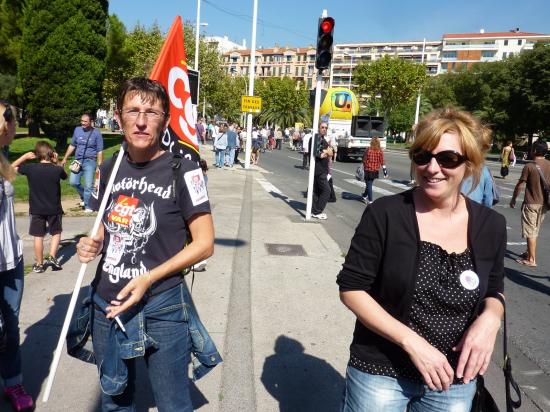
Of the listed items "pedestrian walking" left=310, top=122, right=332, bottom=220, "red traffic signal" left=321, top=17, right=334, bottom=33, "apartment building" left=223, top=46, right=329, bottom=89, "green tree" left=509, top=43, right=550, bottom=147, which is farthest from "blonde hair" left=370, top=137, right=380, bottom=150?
"apartment building" left=223, top=46, right=329, bottom=89

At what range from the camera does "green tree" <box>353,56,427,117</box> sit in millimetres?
55156

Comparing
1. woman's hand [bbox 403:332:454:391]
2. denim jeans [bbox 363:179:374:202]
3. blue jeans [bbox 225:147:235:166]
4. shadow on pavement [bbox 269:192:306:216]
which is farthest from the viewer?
blue jeans [bbox 225:147:235:166]

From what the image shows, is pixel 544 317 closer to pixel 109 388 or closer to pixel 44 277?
pixel 109 388

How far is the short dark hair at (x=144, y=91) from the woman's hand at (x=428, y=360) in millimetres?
1474

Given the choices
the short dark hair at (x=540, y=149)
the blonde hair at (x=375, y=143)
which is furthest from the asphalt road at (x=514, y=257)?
the short dark hair at (x=540, y=149)

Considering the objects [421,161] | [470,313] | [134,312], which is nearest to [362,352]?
[470,313]

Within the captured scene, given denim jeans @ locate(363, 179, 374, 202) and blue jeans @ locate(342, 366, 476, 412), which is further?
denim jeans @ locate(363, 179, 374, 202)

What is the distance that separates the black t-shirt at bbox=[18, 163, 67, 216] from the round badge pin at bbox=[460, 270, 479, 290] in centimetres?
499

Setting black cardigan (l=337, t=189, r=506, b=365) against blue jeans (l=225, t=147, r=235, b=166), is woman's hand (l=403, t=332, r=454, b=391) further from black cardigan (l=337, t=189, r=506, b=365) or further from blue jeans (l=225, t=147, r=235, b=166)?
blue jeans (l=225, t=147, r=235, b=166)

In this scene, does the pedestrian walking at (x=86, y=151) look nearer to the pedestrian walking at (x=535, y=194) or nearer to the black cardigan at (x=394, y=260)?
the pedestrian walking at (x=535, y=194)

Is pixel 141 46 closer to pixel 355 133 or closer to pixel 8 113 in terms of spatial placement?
pixel 355 133

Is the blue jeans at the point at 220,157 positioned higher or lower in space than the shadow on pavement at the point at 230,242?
higher

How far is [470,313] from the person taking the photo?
177 cm

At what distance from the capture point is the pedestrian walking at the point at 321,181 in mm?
9898
